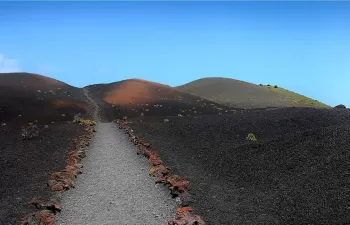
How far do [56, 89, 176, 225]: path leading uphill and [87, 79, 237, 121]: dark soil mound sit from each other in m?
21.6

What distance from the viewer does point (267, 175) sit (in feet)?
44.1

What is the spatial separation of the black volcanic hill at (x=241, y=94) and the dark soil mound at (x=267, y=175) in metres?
40.2

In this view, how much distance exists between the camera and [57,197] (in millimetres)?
12086

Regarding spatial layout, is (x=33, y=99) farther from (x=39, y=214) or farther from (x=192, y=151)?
(x=39, y=214)

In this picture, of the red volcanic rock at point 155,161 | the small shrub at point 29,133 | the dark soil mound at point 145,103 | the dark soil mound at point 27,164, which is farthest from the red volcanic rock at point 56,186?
the dark soil mound at point 145,103

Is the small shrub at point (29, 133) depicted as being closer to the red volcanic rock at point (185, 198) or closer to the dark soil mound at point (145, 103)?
the dark soil mound at point (145, 103)

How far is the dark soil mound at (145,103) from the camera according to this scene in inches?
1677

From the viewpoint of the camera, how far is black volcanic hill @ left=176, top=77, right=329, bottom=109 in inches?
2542

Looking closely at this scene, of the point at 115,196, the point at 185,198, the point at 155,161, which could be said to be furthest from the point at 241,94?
the point at 185,198

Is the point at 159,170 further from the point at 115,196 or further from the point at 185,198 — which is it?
the point at 185,198

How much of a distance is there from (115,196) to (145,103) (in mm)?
35599

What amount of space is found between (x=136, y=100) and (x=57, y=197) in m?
38.6

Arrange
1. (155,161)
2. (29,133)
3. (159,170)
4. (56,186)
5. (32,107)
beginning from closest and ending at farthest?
1. (56,186)
2. (159,170)
3. (155,161)
4. (29,133)
5. (32,107)

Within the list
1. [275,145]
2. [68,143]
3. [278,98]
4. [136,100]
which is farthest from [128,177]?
[278,98]
